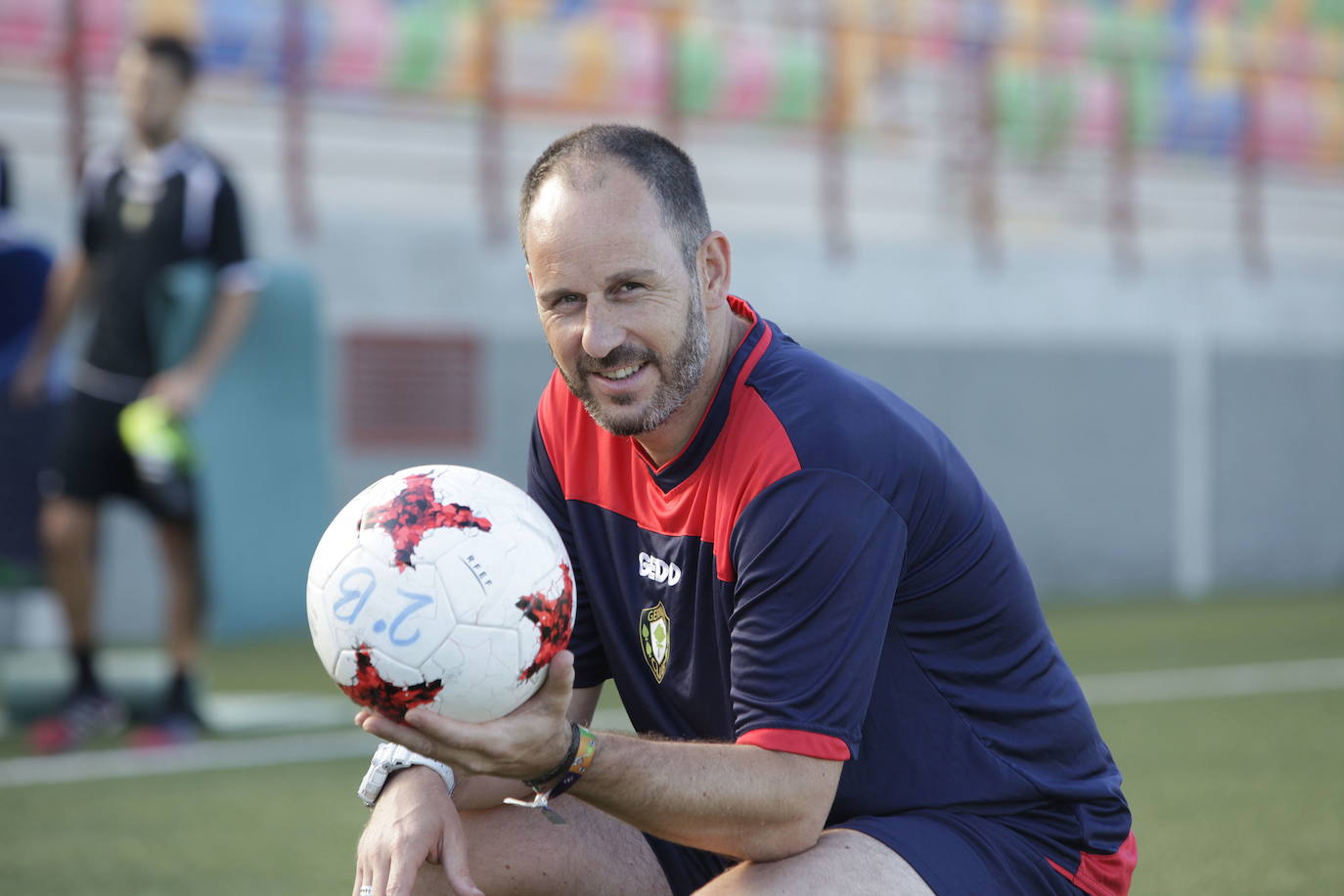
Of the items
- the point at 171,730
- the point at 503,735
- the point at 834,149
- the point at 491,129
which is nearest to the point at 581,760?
the point at 503,735

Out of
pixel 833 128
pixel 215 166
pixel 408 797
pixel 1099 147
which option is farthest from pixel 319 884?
pixel 1099 147

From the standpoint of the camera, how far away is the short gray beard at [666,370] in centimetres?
257

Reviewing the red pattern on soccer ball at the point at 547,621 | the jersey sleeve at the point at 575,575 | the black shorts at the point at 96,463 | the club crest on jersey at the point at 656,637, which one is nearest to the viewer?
the red pattern on soccer ball at the point at 547,621

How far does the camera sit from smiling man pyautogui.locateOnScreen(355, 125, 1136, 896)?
2406 millimetres

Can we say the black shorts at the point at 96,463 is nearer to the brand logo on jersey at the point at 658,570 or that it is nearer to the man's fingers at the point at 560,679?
the brand logo on jersey at the point at 658,570

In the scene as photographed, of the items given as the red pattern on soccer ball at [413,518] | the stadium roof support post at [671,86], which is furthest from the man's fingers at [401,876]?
the stadium roof support post at [671,86]

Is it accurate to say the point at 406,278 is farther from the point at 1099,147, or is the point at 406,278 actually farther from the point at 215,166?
the point at 1099,147

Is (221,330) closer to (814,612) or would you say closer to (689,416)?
(689,416)

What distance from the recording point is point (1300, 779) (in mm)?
5488

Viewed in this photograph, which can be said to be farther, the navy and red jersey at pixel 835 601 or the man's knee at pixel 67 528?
the man's knee at pixel 67 528

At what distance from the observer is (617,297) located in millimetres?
2541

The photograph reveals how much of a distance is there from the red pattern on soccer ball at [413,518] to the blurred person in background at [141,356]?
355cm

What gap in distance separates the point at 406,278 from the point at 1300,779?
6.36 metres

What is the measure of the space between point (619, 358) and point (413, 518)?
1.29 feet
